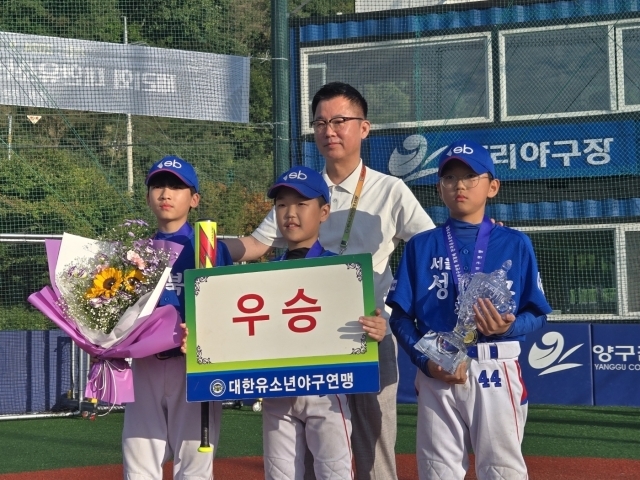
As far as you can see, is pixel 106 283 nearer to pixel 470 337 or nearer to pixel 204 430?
pixel 204 430

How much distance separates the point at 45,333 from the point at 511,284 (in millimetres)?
9119

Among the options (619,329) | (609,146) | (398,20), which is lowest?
(619,329)

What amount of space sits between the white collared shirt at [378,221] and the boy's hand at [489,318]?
0.81 m

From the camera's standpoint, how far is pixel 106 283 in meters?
4.05

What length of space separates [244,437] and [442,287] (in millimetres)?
5719

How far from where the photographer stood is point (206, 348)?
385cm

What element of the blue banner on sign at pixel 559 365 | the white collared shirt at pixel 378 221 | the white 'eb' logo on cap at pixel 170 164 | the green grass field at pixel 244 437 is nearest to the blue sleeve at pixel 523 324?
the white collared shirt at pixel 378 221

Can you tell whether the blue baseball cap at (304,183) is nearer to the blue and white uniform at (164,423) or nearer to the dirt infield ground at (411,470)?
the blue and white uniform at (164,423)

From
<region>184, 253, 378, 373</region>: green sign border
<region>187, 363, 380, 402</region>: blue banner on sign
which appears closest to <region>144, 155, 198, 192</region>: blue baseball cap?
<region>184, 253, 378, 373</region>: green sign border

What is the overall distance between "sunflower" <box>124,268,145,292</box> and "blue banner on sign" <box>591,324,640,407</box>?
9.18 metres

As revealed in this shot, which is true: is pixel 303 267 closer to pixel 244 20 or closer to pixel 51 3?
pixel 51 3

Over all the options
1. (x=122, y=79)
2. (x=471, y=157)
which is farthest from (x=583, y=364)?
(x=471, y=157)

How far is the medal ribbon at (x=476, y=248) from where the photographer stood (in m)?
3.80

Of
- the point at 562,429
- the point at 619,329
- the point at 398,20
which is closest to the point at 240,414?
the point at 562,429
